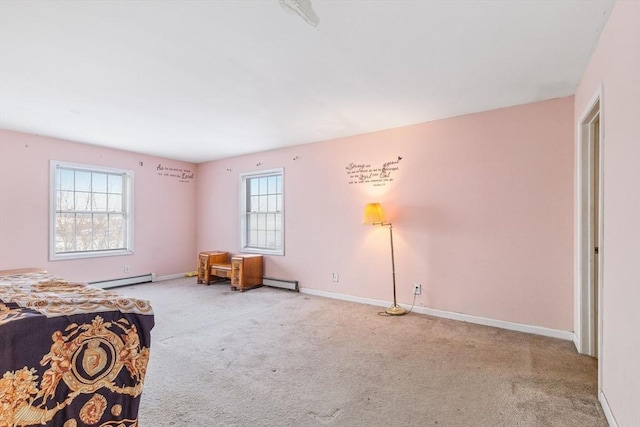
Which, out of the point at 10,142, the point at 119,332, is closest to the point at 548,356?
the point at 119,332

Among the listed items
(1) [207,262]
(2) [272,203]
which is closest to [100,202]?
(1) [207,262]

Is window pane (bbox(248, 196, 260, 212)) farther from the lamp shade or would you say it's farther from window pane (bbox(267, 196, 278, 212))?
the lamp shade

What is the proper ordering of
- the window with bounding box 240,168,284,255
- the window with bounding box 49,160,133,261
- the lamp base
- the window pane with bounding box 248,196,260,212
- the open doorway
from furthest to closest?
the window pane with bounding box 248,196,260,212 → the window with bounding box 240,168,284,255 → the window with bounding box 49,160,133,261 → the lamp base → the open doorway

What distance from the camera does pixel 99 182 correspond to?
17.2 feet

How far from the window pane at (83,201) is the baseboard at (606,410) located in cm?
646

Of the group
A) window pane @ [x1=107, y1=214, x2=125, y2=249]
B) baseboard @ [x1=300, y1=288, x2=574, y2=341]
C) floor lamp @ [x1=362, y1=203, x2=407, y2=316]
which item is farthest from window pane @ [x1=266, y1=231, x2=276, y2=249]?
window pane @ [x1=107, y1=214, x2=125, y2=249]

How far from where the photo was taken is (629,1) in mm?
1562

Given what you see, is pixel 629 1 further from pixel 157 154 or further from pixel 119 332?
pixel 157 154

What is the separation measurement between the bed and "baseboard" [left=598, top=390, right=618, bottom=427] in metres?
2.48

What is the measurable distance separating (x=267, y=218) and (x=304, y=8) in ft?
13.6

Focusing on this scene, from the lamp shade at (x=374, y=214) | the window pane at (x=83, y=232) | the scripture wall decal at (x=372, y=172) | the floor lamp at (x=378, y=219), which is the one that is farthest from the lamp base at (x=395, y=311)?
the window pane at (x=83, y=232)

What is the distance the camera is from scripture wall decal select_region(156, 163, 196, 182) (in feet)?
19.7

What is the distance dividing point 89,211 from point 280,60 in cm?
451

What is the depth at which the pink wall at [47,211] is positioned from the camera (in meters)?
4.25
